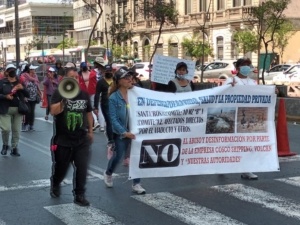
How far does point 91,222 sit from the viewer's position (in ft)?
20.0

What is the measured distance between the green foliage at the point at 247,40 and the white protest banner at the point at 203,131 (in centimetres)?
3397

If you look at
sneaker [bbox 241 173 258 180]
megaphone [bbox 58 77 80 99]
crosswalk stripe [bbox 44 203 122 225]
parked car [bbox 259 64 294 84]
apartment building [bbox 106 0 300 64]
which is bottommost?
crosswalk stripe [bbox 44 203 122 225]

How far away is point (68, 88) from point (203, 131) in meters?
2.20

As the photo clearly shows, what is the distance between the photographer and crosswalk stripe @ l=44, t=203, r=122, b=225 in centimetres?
611

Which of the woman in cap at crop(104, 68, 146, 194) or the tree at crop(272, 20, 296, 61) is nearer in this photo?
the woman in cap at crop(104, 68, 146, 194)

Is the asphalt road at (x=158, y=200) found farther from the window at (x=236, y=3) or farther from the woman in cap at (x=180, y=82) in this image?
the window at (x=236, y=3)

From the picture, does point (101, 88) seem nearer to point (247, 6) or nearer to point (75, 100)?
point (75, 100)

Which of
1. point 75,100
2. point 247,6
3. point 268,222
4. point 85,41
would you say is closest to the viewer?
point 268,222

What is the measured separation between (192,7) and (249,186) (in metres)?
47.6

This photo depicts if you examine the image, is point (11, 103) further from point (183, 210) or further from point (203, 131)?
point (183, 210)

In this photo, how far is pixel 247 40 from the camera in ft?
137

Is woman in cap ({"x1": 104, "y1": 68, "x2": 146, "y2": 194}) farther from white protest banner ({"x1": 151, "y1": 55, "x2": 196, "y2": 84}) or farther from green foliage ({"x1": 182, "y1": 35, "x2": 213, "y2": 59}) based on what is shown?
green foliage ({"x1": 182, "y1": 35, "x2": 213, "y2": 59})

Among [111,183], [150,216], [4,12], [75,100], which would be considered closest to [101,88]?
[111,183]

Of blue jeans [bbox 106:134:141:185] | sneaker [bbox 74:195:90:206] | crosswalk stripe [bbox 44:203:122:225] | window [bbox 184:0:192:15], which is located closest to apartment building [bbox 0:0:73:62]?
window [bbox 184:0:192:15]
